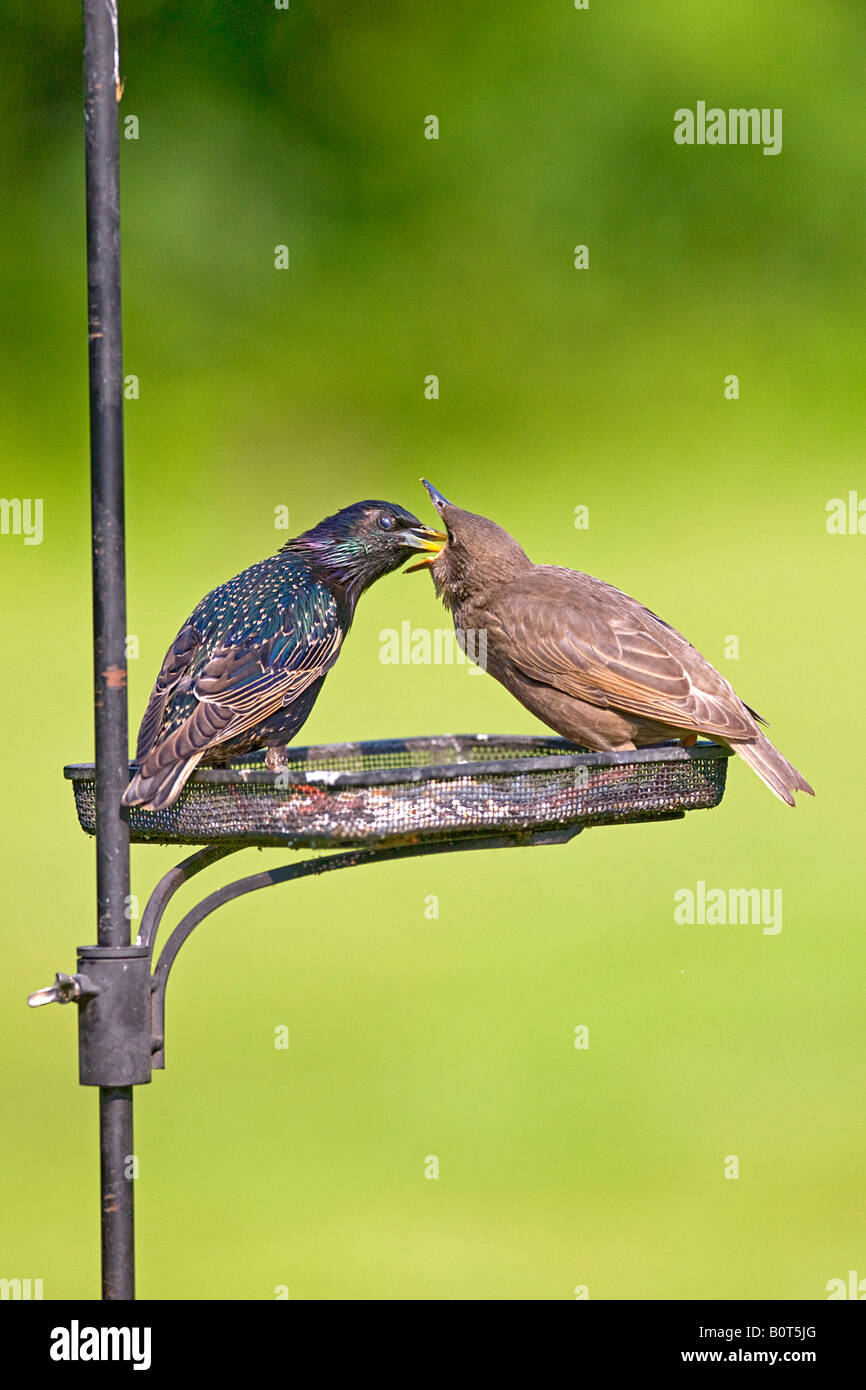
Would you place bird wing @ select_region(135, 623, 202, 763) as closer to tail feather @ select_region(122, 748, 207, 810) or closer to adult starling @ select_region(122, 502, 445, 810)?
adult starling @ select_region(122, 502, 445, 810)

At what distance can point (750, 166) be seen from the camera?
5.94 meters

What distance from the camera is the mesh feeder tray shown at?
61.0 inches

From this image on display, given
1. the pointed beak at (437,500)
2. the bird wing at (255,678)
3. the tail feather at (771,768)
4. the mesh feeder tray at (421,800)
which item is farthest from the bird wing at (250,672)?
the tail feather at (771,768)

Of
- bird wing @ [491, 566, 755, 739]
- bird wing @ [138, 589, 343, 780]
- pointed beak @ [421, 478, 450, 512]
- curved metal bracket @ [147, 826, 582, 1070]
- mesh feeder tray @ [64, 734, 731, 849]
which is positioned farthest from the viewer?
pointed beak @ [421, 478, 450, 512]

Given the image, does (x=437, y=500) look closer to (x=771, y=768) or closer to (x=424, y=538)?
(x=424, y=538)

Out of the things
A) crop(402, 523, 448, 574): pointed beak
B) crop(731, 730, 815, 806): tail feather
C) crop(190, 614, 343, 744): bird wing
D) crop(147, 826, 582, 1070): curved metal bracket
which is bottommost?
crop(147, 826, 582, 1070): curved metal bracket

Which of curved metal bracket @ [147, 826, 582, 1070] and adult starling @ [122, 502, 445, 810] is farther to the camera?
adult starling @ [122, 502, 445, 810]

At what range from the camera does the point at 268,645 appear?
2000mm

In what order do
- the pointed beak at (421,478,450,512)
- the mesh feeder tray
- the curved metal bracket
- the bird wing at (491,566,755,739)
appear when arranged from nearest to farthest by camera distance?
the mesh feeder tray, the curved metal bracket, the bird wing at (491,566,755,739), the pointed beak at (421,478,450,512)

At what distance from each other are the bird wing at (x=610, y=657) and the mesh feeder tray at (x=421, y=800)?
34cm

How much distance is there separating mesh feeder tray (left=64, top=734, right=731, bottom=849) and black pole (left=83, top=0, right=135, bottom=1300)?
3.1 inches

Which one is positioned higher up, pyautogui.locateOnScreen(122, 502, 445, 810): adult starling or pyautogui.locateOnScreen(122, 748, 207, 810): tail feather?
pyautogui.locateOnScreen(122, 502, 445, 810): adult starling

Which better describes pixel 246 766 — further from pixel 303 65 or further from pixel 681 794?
pixel 303 65

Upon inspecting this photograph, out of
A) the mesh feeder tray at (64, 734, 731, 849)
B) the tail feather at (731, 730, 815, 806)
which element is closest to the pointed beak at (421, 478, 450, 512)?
the tail feather at (731, 730, 815, 806)
